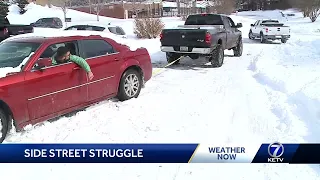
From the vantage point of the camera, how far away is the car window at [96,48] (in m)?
5.84

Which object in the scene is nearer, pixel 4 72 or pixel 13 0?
pixel 4 72

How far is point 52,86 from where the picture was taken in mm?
4941

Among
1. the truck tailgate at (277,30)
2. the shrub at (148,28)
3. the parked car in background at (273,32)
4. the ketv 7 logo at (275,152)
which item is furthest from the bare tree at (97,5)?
the ketv 7 logo at (275,152)

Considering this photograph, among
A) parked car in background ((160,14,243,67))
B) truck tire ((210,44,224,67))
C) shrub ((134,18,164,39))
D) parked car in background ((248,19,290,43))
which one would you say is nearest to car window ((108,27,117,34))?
shrub ((134,18,164,39))

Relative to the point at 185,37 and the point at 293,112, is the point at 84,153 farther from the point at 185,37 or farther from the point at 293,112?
the point at 185,37

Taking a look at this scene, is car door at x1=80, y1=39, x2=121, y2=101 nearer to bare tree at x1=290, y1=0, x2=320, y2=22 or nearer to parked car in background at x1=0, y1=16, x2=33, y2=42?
parked car in background at x1=0, y1=16, x2=33, y2=42

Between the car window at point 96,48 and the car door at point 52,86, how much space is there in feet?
0.91

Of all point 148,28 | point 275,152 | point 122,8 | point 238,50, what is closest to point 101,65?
point 275,152

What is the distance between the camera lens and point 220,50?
1137cm

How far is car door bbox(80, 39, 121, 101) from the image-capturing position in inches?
227
